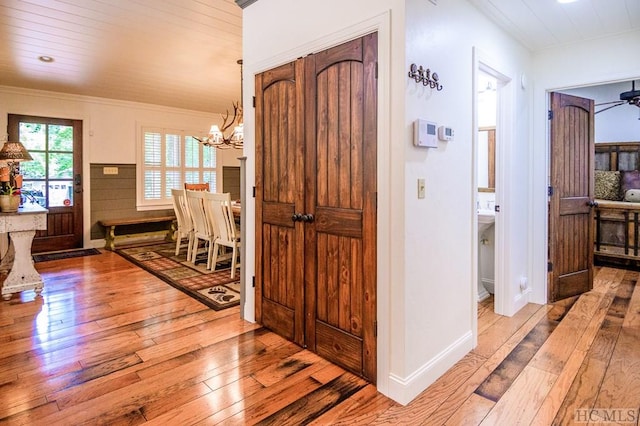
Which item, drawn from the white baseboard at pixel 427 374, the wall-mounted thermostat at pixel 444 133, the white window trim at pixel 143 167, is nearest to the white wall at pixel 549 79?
the white baseboard at pixel 427 374

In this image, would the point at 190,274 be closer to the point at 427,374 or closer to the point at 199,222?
the point at 199,222

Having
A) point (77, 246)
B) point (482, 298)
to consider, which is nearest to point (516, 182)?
point (482, 298)

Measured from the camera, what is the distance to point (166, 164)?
273 inches

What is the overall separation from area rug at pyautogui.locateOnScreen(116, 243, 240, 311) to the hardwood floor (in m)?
0.26

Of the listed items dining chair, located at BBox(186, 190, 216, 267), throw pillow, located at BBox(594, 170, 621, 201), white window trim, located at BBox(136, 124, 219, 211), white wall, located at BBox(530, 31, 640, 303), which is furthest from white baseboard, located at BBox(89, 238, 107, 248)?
throw pillow, located at BBox(594, 170, 621, 201)

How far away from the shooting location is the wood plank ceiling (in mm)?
2951

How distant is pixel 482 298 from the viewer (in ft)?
11.8

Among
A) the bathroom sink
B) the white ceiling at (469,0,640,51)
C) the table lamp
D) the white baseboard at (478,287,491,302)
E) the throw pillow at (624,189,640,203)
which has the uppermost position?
the white ceiling at (469,0,640,51)

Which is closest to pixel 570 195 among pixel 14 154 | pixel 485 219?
pixel 485 219

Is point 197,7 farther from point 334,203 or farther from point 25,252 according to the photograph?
point 25,252

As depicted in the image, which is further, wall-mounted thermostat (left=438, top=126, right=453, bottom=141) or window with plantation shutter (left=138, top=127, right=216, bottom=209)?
window with plantation shutter (left=138, top=127, right=216, bottom=209)

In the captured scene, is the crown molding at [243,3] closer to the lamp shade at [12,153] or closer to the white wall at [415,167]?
the white wall at [415,167]

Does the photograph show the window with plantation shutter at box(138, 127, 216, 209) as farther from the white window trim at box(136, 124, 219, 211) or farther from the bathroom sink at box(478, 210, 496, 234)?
the bathroom sink at box(478, 210, 496, 234)

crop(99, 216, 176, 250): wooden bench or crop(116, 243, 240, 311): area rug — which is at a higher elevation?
crop(99, 216, 176, 250): wooden bench
